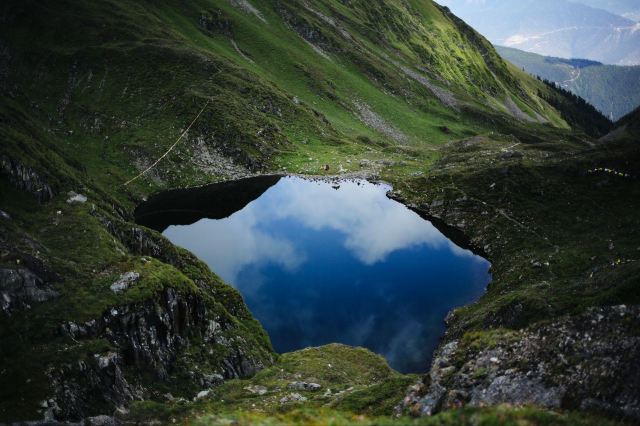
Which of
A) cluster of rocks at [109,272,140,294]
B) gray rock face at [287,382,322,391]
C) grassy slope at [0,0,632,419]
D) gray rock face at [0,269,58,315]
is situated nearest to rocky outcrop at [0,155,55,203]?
grassy slope at [0,0,632,419]

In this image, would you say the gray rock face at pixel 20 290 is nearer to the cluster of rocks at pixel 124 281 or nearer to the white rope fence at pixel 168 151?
the cluster of rocks at pixel 124 281

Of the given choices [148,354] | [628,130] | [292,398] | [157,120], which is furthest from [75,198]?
[628,130]

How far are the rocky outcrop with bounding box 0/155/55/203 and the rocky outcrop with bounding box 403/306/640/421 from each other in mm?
43527

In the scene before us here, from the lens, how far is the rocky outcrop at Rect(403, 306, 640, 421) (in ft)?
59.1

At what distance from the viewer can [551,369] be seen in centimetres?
2011

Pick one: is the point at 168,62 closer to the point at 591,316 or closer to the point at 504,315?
the point at 504,315

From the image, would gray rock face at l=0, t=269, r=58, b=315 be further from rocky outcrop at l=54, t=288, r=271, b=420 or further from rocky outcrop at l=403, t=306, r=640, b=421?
rocky outcrop at l=403, t=306, r=640, b=421

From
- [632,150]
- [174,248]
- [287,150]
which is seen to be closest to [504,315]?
[174,248]

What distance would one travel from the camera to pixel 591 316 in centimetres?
2184

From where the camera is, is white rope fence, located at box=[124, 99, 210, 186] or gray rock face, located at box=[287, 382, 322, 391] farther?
white rope fence, located at box=[124, 99, 210, 186]

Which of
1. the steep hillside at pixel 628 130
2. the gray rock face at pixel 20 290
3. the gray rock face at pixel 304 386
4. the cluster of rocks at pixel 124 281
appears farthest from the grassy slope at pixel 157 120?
the steep hillside at pixel 628 130

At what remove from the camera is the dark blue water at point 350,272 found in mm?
51969

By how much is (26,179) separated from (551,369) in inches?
1979

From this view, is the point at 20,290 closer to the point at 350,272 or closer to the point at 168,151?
the point at 350,272
